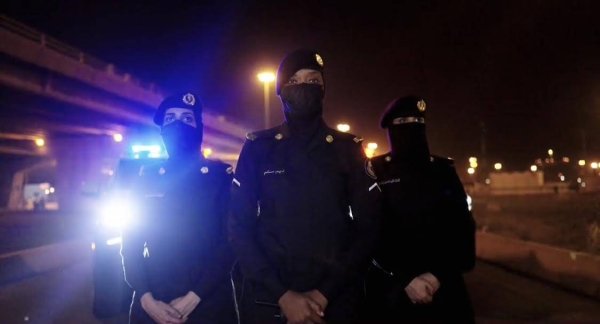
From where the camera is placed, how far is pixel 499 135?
70.4 m

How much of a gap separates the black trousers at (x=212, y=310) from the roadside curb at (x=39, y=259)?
9666 millimetres

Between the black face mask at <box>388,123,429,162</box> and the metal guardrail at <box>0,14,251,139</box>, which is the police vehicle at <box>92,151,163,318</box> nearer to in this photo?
the black face mask at <box>388,123,429,162</box>

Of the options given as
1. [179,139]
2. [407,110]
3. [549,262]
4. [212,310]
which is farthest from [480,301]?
[179,139]

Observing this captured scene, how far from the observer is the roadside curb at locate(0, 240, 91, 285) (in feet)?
38.3

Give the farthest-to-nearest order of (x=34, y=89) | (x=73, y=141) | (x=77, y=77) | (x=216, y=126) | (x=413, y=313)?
(x=73, y=141) → (x=216, y=126) → (x=77, y=77) → (x=34, y=89) → (x=413, y=313)

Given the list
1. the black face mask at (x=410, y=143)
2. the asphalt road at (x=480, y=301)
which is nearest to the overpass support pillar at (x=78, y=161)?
the asphalt road at (x=480, y=301)

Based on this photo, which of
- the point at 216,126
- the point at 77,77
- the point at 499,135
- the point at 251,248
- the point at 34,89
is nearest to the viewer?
the point at 251,248

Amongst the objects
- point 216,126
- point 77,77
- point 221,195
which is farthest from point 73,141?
point 221,195

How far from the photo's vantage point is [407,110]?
3459 millimetres

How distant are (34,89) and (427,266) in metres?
25.4

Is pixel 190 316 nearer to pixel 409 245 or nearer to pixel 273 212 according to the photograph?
pixel 273 212

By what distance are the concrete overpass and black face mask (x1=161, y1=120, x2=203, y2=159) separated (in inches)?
235

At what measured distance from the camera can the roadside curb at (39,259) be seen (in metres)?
11.7

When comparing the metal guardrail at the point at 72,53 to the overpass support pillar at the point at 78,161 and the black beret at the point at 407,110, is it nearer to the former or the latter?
the overpass support pillar at the point at 78,161
